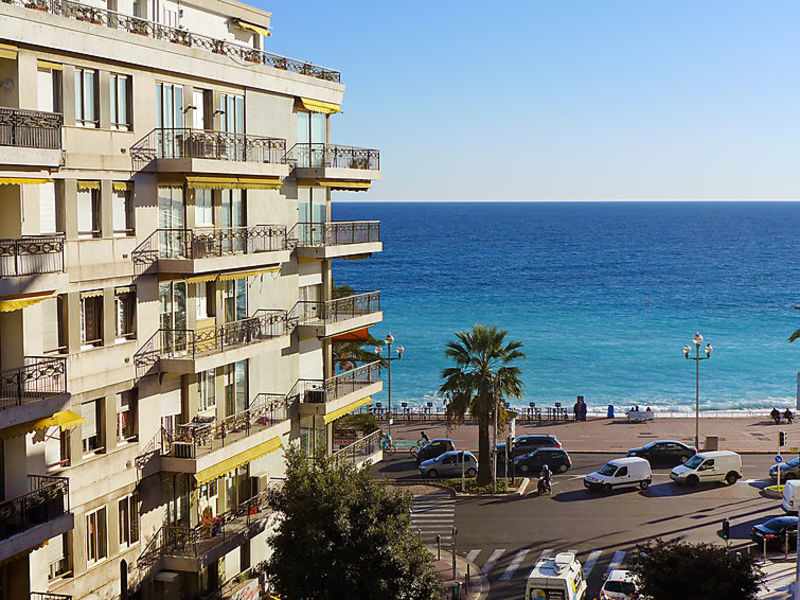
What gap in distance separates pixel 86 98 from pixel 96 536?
9969 mm

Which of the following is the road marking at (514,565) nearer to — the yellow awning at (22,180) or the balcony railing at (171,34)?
the balcony railing at (171,34)

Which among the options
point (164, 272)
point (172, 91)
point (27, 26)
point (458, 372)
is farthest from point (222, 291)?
point (458, 372)

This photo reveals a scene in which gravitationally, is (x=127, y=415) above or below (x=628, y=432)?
above

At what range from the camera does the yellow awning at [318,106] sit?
32875 mm

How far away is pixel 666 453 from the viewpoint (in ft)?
178

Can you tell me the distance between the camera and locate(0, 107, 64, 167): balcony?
19938mm

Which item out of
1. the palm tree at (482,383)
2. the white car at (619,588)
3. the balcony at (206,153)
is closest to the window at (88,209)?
the balcony at (206,153)

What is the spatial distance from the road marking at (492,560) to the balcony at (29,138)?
890 inches

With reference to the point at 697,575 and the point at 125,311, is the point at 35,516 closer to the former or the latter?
the point at 125,311

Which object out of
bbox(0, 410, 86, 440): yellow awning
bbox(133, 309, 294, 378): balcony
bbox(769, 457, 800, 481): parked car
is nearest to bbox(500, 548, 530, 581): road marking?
bbox(133, 309, 294, 378): balcony

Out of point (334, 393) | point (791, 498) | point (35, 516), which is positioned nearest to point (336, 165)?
point (334, 393)

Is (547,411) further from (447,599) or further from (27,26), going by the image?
(27,26)

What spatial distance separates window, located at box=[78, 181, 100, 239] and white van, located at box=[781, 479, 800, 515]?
98.1 feet

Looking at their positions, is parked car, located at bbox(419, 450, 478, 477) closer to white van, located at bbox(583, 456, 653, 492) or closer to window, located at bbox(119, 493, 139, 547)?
white van, located at bbox(583, 456, 653, 492)
